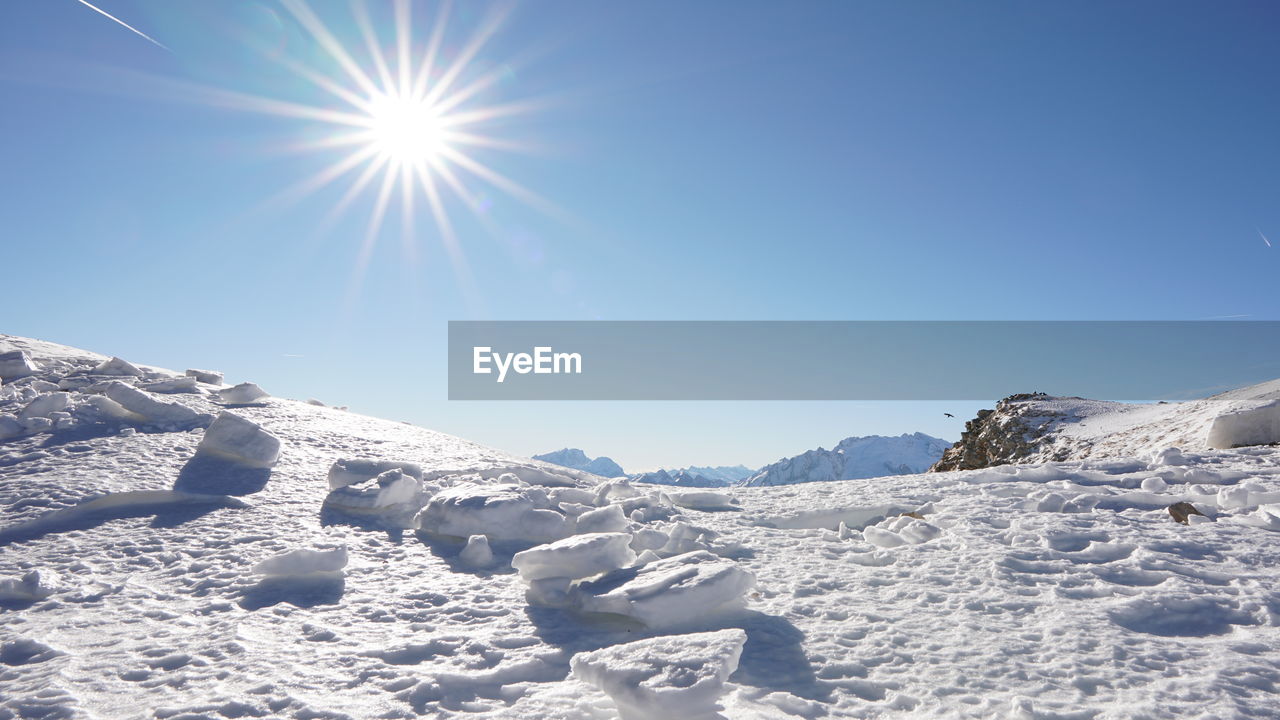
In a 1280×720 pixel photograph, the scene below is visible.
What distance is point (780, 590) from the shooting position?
4695mm

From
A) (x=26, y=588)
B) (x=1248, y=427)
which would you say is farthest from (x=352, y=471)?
(x=1248, y=427)

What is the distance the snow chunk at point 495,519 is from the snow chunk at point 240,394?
640 cm

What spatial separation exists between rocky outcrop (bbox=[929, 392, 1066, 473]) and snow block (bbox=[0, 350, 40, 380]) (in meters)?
22.1

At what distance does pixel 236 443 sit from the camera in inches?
281

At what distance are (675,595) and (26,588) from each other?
4238 millimetres

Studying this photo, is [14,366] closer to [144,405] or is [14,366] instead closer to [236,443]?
[144,405]

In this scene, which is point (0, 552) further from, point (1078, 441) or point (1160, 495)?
point (1078, 441)

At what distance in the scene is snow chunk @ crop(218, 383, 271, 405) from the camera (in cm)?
1027

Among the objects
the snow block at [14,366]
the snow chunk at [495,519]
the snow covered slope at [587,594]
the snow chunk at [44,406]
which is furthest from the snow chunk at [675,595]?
the snow block at [14,366]

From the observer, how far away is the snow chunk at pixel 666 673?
269 centimetres

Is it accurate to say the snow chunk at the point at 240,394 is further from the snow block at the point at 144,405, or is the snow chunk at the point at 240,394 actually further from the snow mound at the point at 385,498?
the snow mound at the point at 385,498

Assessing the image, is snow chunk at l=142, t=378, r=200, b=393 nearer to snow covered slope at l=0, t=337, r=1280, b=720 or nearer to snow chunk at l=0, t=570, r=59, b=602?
snow covered slope at l=0, t=337, r=1280, b=720

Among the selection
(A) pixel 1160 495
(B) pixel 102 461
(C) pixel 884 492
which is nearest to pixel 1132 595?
(A) pixel 1160 495

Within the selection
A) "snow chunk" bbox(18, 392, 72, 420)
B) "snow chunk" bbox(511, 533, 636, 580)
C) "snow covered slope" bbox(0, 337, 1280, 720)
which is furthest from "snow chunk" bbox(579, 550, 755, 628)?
"snow chunk" bbox(18, 392, 72, 420)
